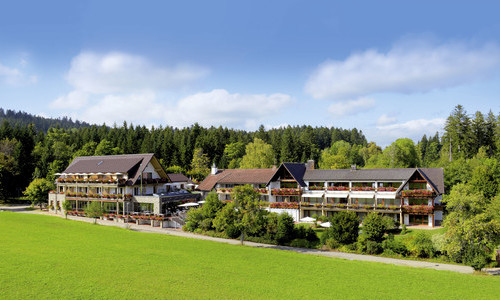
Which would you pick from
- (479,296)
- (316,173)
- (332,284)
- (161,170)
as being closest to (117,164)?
(161,170)

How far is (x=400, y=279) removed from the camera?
26.3m

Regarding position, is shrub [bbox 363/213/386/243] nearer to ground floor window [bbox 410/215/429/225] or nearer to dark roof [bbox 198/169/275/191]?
ground floor window [bbox 410/215/429/225]

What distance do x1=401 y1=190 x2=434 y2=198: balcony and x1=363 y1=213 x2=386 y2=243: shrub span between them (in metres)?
10.8

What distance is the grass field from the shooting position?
21.8 meters

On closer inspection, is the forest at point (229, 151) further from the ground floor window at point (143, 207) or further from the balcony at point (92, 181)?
the ground floor window at point (143, 207)

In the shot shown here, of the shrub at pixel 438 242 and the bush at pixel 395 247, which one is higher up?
the shrub at pixel 438 242

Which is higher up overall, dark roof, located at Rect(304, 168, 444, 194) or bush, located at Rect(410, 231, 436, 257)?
dark roof, located at Rect(304, 168, 444, 194)

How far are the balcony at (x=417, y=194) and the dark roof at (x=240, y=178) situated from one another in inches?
812

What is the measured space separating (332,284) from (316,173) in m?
→ 33.2

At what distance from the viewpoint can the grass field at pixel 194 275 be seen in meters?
21.8

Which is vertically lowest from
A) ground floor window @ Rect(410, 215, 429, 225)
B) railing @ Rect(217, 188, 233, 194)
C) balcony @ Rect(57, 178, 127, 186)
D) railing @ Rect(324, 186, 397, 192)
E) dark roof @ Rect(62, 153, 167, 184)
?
ground floor window @ Rect(410, 215, 429, 225)

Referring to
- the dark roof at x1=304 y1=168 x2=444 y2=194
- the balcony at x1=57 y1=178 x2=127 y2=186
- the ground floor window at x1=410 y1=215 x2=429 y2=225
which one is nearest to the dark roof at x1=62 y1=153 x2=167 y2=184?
the balcony at x1=57 y1=178 x2=127 y2=186

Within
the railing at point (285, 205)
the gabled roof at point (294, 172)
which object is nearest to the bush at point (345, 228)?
the railing at point (285, 205)

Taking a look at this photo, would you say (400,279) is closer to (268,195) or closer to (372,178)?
(372,178)
